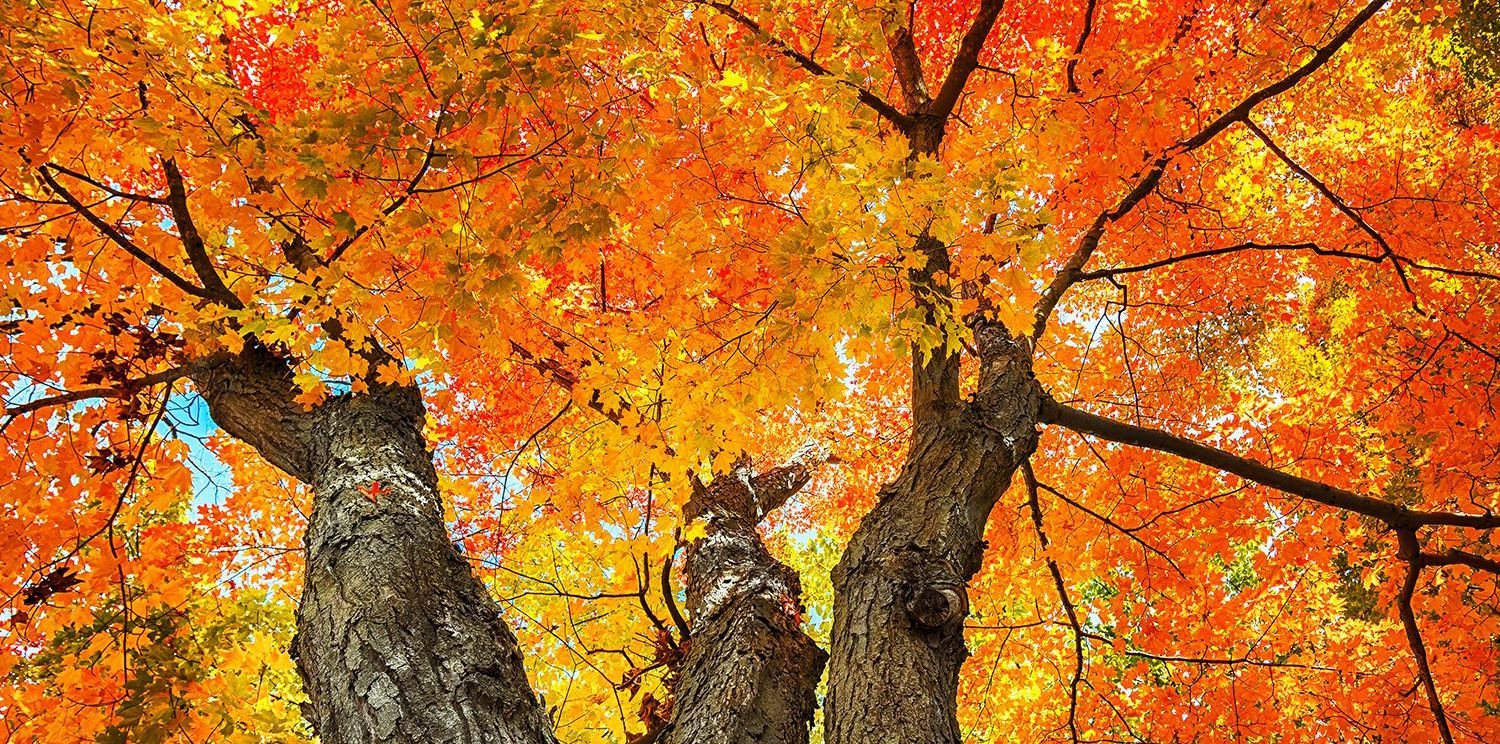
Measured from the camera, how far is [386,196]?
3.26m

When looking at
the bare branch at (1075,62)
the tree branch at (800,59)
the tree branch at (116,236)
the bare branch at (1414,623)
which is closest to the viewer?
the tree branch at (116,236)

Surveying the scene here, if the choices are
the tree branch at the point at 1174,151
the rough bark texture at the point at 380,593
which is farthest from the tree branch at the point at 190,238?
the tree branch at the point at 1174,151

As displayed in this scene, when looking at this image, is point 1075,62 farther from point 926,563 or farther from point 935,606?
point 935,606

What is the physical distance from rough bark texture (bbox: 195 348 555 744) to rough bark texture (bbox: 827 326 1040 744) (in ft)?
3.55

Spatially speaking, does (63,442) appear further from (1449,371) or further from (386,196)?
(1449,371)

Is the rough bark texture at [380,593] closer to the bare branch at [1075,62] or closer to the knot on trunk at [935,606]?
the knot on trunk at [935,606]

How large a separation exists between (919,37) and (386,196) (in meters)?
5.78

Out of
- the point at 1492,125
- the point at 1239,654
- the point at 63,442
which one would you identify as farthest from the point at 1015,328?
the point at 1492,125

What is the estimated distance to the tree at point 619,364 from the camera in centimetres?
264

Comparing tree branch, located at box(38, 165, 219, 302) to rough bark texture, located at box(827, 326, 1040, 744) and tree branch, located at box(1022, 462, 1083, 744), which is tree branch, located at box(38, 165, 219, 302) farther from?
tree branch, located at box(1022, 462, 1083, 744)

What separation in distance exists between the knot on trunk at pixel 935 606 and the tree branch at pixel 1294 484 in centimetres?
146

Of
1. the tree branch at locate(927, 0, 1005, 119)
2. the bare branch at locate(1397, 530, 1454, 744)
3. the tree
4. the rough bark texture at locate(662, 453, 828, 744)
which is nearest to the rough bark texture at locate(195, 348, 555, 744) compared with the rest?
the tree

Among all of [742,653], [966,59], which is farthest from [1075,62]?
[742,653]

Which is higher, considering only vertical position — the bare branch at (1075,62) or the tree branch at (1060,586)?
the bare branch at (1075,62)
